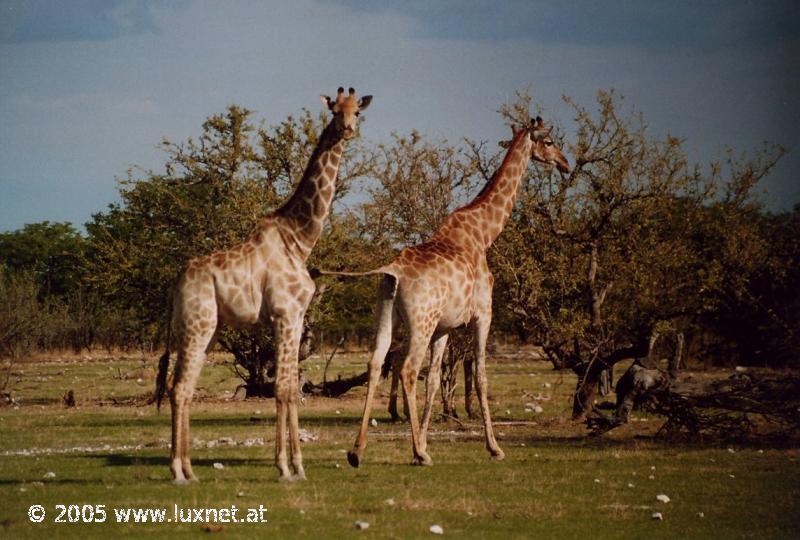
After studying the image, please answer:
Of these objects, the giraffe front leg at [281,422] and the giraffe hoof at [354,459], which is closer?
the giraffe front leg at [281,422]

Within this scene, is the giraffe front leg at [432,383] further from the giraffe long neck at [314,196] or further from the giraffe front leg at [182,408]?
the giraffe front leg at [182,408]

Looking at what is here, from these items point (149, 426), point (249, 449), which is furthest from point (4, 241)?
point (249, 449)

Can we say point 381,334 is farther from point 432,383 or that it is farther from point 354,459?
point 354,459

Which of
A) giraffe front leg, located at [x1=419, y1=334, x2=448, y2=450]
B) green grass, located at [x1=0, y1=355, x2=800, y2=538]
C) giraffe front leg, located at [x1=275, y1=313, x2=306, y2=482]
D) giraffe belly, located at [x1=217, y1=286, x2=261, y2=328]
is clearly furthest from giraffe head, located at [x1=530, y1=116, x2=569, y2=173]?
giraffe belly, located at [x1=217, y1=286, x2=261, y2=328]

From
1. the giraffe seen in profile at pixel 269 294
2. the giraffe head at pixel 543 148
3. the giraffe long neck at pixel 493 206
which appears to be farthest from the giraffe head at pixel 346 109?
the giraffe head at pixel 543 148

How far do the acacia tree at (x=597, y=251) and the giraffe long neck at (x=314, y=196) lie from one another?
7.24 metres

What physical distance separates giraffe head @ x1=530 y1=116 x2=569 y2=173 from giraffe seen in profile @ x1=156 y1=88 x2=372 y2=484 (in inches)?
167

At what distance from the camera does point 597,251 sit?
19953 millimetres

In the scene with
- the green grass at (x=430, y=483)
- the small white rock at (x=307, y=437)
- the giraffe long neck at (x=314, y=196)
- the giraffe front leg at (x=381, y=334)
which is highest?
the giraffe long neck at (x=314, y=196)

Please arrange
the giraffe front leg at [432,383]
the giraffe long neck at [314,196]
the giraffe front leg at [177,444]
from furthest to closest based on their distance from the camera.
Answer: the giraffe front leg at [432,383] < the giraffe long neck at [314,196] < the giraffe front leg at [177,444]

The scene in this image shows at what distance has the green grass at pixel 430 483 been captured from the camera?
29.5ft

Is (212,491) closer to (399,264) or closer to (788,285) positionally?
(399,264)

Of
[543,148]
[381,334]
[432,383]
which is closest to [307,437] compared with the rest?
[432,383]

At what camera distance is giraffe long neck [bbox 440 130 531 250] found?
1462 centimetres
